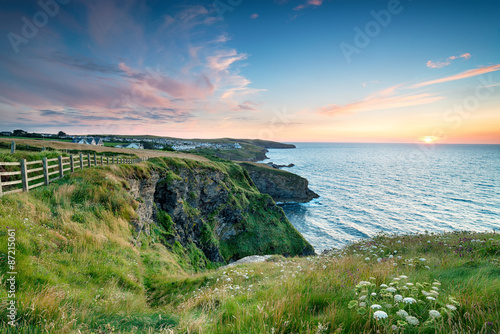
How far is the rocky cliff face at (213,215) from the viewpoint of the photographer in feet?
85.1

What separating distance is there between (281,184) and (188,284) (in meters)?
72.9

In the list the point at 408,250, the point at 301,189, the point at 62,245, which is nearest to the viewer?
the point at 62,245

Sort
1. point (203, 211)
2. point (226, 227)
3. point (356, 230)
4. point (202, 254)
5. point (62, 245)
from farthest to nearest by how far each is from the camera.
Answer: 1. point (356, 230)
2. point (226, 227)
3. point (203, 211)
4. point (202, 254)
5. point (62, 245)

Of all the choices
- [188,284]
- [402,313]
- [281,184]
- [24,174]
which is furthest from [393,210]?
[24,174]

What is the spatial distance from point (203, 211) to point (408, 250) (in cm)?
2994

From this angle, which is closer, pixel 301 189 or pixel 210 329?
pixel 210 329

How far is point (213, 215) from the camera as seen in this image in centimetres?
3662

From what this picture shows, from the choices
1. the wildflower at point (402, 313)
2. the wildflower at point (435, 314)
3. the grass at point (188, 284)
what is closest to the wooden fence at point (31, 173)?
A: the grass at point (188, 284)

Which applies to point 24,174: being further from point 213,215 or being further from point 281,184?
point 281,184

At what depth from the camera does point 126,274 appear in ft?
29.7

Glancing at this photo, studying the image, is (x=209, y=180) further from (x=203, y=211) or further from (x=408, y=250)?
(x=408, y=250)

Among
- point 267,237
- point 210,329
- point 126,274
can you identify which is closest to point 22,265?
point 126,274

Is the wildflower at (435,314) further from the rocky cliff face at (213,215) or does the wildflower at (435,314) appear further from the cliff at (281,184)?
the cliff at (281,184)

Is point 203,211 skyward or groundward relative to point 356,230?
skyward
